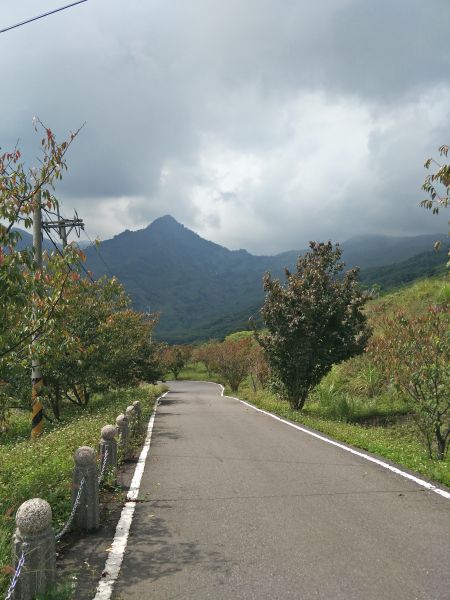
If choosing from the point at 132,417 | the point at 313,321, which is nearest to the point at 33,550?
the point at 132,417

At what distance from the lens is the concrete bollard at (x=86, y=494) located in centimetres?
558

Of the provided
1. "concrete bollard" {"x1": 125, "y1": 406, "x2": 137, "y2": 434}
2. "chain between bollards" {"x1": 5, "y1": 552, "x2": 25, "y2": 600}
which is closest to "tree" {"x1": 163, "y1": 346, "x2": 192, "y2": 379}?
"concrete bollard" {"x1": 125, "y1": 406, "x2": 137, "y2": 434}

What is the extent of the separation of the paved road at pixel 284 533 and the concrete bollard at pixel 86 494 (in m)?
0.50

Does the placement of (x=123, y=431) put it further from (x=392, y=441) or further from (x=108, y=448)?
(x=392, y=441)

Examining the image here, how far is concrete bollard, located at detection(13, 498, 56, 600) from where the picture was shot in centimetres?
363

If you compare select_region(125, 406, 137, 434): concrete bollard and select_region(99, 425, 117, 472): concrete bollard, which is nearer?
select_region(99, 425, 117, 472): concrete bollard

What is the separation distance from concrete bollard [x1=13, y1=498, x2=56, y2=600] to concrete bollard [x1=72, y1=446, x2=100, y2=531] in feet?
5.72

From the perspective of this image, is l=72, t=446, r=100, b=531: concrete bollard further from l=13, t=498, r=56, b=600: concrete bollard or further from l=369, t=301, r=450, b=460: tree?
l=369, t=301, r=450, b=460: tree

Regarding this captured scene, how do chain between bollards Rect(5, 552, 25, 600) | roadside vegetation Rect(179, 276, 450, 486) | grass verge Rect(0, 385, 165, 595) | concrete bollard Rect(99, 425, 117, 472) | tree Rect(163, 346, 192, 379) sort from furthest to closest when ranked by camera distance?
tree Rect(163, 346, 192, 379)
roadside vegetation Rect(179, 276, 450, 486)
concrete bollard Rect(99, 425, 117, 472)
grass verge Rect(0, 385, 165, 595)
chain between bollards Rect(5, 552, 25, 600)

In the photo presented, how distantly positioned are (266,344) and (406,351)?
26.7 feet

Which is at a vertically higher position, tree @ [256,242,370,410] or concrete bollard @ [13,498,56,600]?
tree @ [256,242,370,410]

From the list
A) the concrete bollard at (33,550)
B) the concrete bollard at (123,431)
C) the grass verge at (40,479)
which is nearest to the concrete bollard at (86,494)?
the grass verge at (40,479)

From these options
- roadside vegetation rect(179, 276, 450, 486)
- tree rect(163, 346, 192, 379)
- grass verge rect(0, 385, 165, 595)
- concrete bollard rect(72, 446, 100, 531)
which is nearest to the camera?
grass verge rect(0, 385, 165, 595)

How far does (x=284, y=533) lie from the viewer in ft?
17.4
